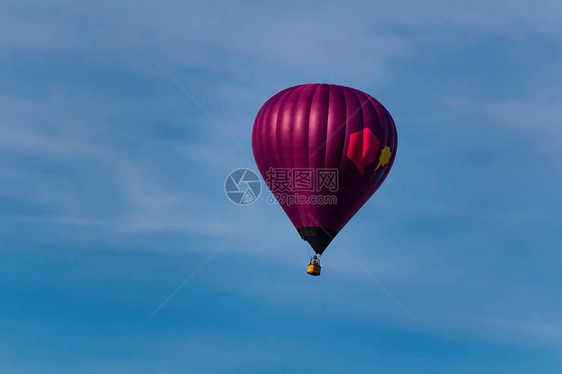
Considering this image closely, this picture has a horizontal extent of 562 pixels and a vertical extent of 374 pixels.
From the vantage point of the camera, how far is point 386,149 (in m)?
47.8

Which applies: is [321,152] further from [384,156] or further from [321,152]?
[384,156]

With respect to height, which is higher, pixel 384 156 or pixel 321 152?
pixel 384 156

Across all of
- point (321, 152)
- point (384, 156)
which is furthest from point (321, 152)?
point (384, 156)

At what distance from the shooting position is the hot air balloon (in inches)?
1826

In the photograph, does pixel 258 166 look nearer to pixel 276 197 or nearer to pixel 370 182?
pixel 276 197

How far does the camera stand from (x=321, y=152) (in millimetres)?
46312


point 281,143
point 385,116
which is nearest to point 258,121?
point 281,143

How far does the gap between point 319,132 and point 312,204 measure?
10.8ft

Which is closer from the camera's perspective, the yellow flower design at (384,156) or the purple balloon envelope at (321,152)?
the purple balloon envelope at (321,152)

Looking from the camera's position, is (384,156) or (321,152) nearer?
(321,152)

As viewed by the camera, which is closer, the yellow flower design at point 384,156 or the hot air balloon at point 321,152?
the hot air balloon at point 321,152

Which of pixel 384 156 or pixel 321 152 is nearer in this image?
pixel 321 152

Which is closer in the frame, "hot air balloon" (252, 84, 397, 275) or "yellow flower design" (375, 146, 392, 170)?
"hot air balloon" (252, 84, 397, 275)

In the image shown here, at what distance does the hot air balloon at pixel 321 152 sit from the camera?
46.4m
